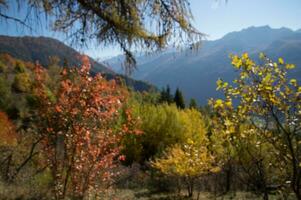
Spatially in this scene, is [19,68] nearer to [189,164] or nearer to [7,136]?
[7,136]

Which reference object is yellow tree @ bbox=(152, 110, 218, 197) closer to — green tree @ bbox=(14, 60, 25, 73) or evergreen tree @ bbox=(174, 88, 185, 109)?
evergreen tree @ bbox=(174, 88, 185, 109)

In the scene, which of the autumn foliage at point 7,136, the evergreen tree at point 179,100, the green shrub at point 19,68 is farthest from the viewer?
the green shrub at point 19,68

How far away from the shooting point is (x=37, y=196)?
32.9 feet

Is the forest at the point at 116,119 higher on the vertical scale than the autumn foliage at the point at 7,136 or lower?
lower

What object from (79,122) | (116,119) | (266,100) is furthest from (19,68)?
(266,100)

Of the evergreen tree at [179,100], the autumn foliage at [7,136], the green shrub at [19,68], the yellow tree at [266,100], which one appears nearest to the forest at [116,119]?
the yellow tree at [266,100]

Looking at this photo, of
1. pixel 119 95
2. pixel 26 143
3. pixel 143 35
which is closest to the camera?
pixel 143 35

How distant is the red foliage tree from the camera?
7.04m

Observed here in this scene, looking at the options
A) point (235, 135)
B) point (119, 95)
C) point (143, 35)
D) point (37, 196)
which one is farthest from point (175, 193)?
point (143, 35)

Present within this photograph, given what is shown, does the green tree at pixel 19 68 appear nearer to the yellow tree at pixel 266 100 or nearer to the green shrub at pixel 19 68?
the green shrub at pixel 19 68

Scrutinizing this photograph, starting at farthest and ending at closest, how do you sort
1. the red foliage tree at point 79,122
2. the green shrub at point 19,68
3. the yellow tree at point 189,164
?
the green shrub at point 19,68 → the yellow tree at point 189,164 → the red foliage tree at point 79,122

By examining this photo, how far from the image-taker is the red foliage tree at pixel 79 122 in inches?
277

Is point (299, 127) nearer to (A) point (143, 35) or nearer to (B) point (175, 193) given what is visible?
(A) point (143, 35)

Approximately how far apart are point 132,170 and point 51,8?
19.8 meters
